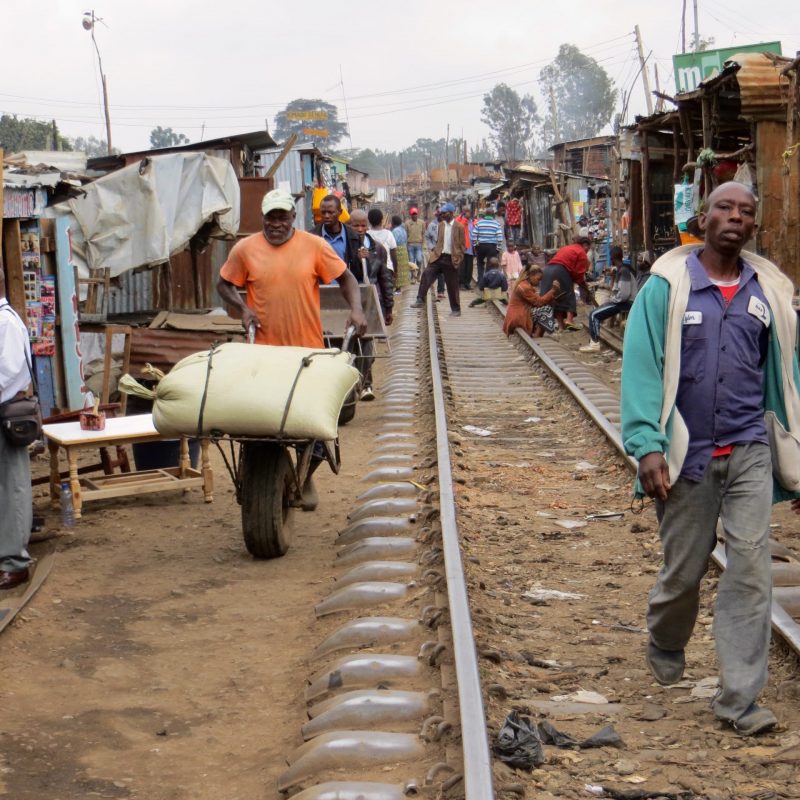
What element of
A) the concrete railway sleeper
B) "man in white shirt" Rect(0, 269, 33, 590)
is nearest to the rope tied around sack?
the concrete railway sleeper

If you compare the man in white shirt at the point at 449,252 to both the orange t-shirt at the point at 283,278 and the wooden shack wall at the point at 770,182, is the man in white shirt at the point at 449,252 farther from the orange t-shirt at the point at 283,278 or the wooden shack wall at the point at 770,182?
the orange t-shirt at the point at 283,278

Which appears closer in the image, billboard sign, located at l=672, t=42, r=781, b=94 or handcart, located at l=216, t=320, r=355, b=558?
handcart, located at l=216, t=320, r=355, b=558

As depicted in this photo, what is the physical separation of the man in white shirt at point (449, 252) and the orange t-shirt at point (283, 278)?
13.7 meters

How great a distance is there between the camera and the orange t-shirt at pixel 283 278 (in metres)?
7.38

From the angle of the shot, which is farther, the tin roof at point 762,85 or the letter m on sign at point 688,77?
the letter m on sign at point 688,77

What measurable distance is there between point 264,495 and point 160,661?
159 centimetres

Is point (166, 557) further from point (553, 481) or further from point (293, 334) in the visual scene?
point (553, 481)

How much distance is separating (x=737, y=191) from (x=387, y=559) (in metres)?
3.39

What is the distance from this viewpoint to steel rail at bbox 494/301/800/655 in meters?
5.11

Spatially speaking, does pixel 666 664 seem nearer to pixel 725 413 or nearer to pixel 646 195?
pixel 725 413

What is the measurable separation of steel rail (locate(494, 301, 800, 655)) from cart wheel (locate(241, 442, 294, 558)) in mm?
2362

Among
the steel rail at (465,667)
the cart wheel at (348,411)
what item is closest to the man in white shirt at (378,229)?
the cart wheel at (348,411)

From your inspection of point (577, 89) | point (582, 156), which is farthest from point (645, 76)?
point (577, 89)

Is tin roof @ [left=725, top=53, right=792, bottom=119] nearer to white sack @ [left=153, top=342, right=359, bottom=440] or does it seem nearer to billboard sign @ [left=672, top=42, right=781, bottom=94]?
white sack @ [left=153, top=342, right=359, bottom=440]
